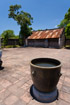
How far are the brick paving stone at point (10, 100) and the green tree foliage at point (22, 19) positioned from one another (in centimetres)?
1985

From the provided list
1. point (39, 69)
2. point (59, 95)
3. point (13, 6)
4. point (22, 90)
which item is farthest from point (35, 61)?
point (13, 6)

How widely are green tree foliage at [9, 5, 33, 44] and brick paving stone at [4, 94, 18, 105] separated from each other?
1985 cm

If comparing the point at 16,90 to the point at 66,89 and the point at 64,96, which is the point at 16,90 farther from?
the point at 66,89

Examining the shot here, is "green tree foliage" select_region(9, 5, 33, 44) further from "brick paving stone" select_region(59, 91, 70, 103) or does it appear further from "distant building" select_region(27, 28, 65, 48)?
"brick paving stone" select_region(59, 91, 70, 103)

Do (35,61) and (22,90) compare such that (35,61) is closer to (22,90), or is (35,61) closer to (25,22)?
(22,90)

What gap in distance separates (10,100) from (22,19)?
2012 centimetres

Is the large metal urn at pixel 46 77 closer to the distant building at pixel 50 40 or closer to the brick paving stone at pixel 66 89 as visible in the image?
the brick paving stone at pixel 66 89

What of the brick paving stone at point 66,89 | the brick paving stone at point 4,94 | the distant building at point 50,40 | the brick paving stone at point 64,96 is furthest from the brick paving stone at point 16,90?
the distant building at point 50,40

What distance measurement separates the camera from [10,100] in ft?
6.02

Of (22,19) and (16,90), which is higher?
(22,19)

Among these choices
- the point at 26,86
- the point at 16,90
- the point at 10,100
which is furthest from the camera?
the point at 26,86

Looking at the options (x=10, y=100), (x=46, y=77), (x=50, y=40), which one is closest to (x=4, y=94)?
(x=10, y=100)

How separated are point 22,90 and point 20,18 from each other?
65.0ft

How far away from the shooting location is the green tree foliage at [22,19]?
59.9 ft
